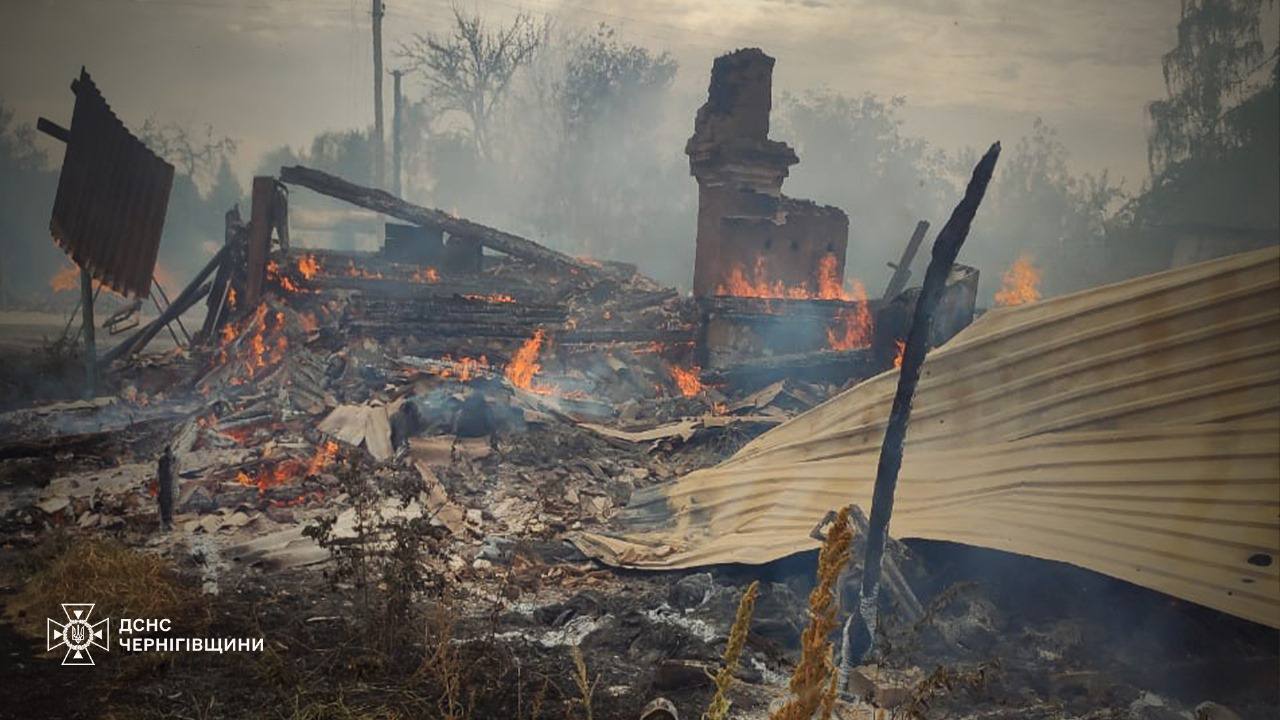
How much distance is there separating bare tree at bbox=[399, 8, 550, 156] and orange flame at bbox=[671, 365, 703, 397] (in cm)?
2664

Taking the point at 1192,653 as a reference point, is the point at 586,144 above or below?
above

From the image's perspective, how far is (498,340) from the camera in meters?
12.4

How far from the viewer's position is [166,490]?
6480 millimetres

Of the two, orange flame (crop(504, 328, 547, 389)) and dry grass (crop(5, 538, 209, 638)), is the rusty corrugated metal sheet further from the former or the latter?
dry grass (crop(5, 538, 209, 638))

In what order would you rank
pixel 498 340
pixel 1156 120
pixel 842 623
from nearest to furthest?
pixel 842 623
pixel 498 340
pixel 1156 120

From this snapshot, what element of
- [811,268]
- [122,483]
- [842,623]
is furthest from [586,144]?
[842,623]

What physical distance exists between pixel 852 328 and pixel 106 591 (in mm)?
11754

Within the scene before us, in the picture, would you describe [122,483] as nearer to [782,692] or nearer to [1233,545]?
[782,692]

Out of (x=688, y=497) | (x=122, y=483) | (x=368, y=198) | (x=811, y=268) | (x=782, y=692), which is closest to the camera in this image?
(x=782, y=692)

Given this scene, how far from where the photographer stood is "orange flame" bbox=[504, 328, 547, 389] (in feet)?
39.2

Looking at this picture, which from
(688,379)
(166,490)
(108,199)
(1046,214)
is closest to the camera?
(166,490)

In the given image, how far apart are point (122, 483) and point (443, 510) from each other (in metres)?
3.34

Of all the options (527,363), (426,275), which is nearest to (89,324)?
(426,275)

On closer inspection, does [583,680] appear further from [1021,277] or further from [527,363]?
[1021,277]
